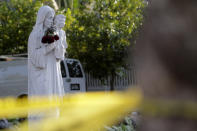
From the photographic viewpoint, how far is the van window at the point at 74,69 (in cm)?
1266

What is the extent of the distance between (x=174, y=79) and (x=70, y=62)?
12.1m

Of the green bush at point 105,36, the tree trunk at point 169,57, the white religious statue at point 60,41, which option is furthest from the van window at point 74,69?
the tree trunk at point 169,57

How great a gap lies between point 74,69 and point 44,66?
22.5ft

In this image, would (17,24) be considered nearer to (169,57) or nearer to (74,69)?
(74,69)

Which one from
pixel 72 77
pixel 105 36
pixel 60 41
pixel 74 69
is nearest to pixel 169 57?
pixel 60 41

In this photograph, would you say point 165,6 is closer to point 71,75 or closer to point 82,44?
point 71,75

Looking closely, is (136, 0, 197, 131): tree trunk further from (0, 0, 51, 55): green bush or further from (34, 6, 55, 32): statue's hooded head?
(0, 0, 51, 55): green bush

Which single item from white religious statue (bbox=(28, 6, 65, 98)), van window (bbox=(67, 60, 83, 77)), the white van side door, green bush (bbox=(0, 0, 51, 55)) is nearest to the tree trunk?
white religious statue (bbox=(28, 6, 65, 98))

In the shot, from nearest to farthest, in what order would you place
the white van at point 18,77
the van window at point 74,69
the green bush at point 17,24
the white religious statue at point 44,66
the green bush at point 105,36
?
the white religious statue at point 44,66 < the white van at point 18,77 < the van window at point 74,69 < the green bush at point 105,36 < the green bush at point 17,24

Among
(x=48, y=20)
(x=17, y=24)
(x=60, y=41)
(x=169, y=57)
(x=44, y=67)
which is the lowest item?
(x=169, y=57)

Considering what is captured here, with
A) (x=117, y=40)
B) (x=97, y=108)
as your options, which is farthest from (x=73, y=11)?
(x=97, y=108)

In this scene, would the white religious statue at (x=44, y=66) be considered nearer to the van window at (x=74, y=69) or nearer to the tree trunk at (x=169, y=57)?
the tree trunk at (x=169, y=57)

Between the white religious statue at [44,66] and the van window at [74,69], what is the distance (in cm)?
641

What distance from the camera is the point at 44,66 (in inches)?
236
